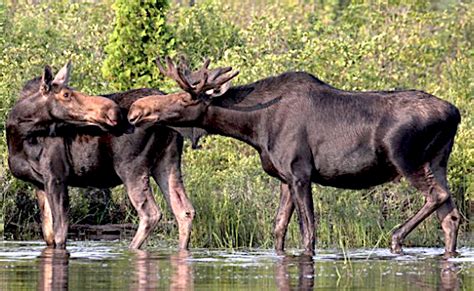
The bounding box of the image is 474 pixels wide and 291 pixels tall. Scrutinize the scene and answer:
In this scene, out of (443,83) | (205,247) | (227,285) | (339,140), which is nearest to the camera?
(227,285)

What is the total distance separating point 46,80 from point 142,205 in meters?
1.95

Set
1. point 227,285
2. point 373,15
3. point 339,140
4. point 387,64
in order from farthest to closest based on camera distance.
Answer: point 373,15, point 387,64, point 339,140, point 227,285

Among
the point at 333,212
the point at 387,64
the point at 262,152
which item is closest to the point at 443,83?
the point at 387,64

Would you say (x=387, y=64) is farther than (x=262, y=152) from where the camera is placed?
Yes

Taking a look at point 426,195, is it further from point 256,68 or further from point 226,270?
point 256,68

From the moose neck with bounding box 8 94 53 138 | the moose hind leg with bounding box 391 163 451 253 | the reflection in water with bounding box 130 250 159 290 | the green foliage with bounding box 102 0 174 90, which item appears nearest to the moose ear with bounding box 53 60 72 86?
the moose neck with bounding box 8 94 53 138

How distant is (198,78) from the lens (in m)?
17.1

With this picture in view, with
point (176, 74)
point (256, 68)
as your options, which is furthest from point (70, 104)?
point (256, 68)

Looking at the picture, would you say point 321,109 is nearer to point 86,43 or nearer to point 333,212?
point 333,212

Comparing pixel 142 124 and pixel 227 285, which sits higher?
pixel 142 124

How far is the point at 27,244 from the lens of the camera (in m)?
18.7

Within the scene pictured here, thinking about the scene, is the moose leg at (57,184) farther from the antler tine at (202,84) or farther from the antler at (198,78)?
the antler tine at (202,84)

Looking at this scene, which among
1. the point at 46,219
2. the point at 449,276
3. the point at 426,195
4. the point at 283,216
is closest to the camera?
the point at 449,276

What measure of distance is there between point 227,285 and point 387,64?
15431mm
